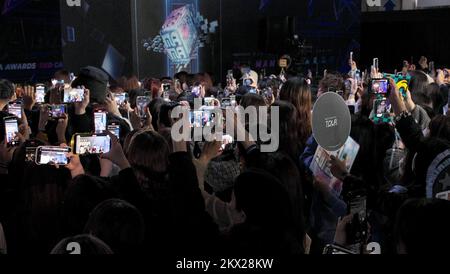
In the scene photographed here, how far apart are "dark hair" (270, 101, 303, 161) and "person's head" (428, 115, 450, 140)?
2.83 ft

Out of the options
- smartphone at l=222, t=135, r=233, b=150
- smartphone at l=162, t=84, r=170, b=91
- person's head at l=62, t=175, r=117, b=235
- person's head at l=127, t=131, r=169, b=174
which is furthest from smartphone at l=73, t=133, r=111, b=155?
smartphone at l=162, t=84, r=170, b=91

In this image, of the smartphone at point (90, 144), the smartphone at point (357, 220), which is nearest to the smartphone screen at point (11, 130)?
the smartphone at point (90, 144)

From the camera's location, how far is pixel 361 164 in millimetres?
3773

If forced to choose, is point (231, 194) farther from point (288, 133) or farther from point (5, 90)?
point (5, 90)

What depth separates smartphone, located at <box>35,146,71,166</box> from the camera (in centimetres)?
317

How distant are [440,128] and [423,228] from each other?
62.8 inches

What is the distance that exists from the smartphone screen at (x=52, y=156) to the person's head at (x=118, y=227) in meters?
0.91

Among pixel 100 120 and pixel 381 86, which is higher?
pixel 381 86

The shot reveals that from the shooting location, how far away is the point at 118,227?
2283 millimetres

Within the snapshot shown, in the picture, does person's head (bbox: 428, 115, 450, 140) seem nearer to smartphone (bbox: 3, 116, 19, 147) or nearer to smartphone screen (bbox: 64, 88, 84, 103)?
smartphone (bbox: 3, 116, 19, 147)

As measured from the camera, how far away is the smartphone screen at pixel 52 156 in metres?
3.17

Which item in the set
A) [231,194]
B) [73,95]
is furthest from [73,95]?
[231,194]

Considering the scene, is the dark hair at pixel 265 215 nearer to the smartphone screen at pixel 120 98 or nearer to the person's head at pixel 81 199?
the person's head at pixel 81 199
